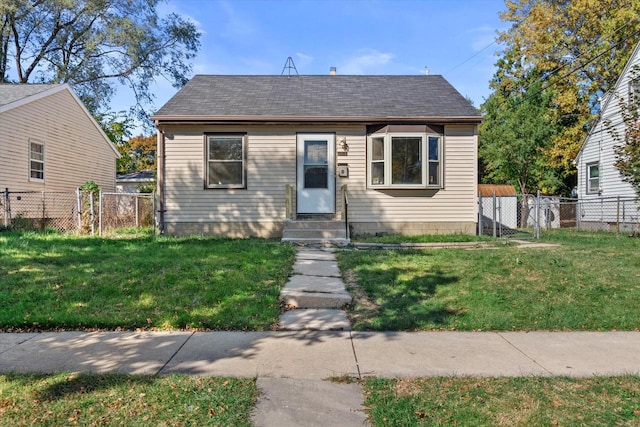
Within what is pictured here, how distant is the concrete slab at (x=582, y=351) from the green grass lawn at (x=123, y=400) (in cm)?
254

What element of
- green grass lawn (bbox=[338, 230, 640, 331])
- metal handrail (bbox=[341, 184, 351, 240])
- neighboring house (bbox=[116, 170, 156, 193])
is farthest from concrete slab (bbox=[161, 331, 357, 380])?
neighboring house (bbox=[116, 170, 156, 193])

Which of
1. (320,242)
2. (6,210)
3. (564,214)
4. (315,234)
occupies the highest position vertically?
(6,210)

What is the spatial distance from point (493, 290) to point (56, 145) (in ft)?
54.4

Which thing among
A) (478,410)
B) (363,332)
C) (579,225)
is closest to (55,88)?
(363,332)

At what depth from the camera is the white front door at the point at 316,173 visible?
11.1 metres

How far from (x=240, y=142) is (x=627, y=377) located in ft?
31.4

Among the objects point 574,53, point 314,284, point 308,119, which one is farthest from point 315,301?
point 574,53

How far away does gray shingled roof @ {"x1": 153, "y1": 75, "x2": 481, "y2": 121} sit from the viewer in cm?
1094

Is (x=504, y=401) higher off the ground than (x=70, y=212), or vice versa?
(x=70, y=212)

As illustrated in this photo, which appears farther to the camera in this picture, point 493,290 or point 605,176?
point 605,176

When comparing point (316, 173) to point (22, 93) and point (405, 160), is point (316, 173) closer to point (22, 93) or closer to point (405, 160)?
point (405, 160)

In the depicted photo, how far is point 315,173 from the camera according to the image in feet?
36.5

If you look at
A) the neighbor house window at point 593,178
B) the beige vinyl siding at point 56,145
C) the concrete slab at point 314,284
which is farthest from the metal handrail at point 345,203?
the neighbor house window at point 593,178

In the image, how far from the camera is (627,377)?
3.22m
